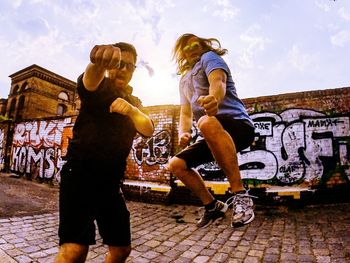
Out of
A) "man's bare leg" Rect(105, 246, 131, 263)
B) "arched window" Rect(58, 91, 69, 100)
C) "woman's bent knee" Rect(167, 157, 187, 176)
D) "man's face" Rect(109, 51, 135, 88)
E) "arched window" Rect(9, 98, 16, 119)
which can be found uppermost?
"arched window" Rect(58, 91, 69, 100)

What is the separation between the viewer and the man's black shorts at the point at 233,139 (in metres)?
2.33

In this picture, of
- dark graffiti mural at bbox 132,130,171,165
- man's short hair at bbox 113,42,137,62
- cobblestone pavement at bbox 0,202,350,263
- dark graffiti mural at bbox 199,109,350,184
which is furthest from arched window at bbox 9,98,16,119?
man's short hair at bbox 113,42,137,62

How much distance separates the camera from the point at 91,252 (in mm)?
4246

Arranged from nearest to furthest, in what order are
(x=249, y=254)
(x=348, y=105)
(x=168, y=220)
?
(x=249, y=254) → (x=168, y=220) → (x=348, y=105)

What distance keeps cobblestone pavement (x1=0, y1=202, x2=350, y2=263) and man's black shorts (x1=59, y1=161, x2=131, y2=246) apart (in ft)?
7.00

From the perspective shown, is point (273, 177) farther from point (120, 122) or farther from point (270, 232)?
point (120, 122)

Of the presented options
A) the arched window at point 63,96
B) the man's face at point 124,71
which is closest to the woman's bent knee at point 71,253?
the man's face at point 124,71

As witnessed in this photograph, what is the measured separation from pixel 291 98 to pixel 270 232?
4.38 metres

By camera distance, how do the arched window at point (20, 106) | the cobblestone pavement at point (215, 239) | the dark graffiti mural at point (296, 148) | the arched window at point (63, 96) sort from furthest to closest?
the arched window at point (63, 96) < the arched window at point (20, 106) < the dark graffiti mural at point (296, 148) < the cobblestone pavement at point (215, 239)

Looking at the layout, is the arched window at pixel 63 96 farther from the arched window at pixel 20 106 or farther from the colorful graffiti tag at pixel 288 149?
the colorful graffiti tag at pixel 288 149

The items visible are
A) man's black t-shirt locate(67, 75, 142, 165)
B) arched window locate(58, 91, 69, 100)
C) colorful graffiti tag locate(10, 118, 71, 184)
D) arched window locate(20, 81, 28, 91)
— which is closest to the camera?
man's black t-shirt locate(67, 75, 142, 165)

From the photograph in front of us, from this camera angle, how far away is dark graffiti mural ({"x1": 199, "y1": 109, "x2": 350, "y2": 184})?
759cm

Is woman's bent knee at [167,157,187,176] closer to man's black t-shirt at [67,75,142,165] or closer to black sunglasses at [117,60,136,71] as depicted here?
man's black t-shirt at [67,75,142,165]

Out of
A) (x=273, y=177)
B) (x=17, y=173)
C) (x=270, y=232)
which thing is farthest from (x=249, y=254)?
(x=17, y=173)
